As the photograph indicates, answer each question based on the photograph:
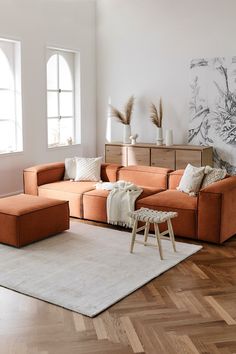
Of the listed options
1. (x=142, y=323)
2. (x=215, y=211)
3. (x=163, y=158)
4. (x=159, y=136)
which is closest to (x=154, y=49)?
(x=159, y=136)

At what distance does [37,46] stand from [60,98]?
99 centimetres

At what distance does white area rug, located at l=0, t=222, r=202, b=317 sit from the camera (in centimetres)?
344

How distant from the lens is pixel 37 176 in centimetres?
590

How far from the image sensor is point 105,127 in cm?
809

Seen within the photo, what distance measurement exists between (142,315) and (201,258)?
128 centimetres

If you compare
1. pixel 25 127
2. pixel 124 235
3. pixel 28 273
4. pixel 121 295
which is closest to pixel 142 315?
pixel 121 295

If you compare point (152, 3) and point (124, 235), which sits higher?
point (152, 3)

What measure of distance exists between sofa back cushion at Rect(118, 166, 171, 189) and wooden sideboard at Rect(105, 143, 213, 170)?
1.03 metres

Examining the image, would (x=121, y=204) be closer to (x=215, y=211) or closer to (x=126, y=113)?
(x=215, y=211)

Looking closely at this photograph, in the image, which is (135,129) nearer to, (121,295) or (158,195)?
(158,195)

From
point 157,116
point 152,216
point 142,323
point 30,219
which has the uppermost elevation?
point 157,116

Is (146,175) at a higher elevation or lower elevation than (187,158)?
lower

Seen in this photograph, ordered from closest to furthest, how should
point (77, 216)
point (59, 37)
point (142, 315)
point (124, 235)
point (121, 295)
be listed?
1. point (142, 315)
2. point (121, 295)
3. point (124, 235)
4. point (77, 216)
5. point (59, 37)

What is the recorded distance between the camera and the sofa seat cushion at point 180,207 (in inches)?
187
